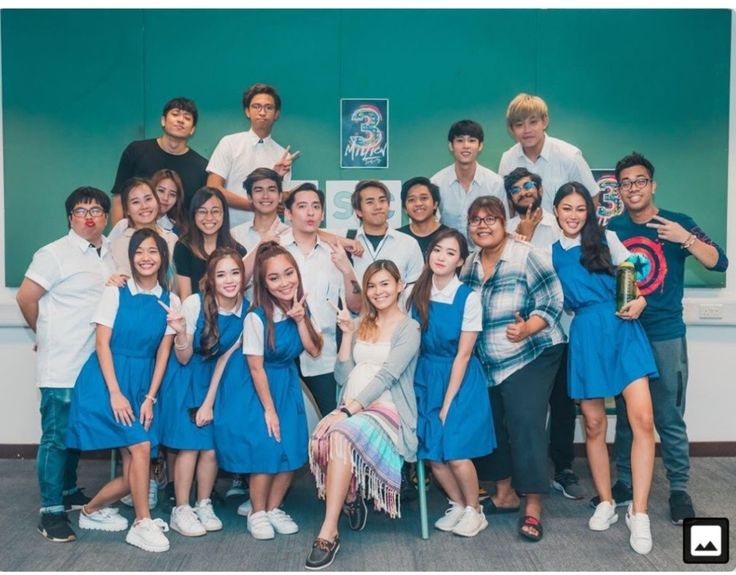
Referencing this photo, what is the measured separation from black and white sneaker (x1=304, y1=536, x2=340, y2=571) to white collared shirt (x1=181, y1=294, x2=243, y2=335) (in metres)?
1.02

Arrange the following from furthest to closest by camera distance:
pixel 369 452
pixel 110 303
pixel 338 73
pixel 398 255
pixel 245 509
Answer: pixel 338 73 < pixel 398 255 < pixel 245 509 < pixel 110 303 < pixel 369 452

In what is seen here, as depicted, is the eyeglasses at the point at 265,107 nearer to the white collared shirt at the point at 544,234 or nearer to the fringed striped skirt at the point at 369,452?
the white collared shirt at the point at 544,234

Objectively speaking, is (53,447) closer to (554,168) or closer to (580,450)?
(554,168)

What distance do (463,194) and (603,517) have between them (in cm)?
178

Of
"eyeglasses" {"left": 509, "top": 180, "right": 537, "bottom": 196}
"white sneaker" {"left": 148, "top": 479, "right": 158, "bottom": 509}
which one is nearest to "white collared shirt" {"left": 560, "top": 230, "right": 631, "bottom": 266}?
"eyeglasses" {"left": 509, "top": 180, "right": 537, "bottom": 196}

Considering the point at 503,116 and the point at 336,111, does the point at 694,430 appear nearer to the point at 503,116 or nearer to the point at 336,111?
the point at 503,116

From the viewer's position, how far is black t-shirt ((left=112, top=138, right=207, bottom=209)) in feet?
13.6

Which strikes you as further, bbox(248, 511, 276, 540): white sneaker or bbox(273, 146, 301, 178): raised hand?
bbox(273, 146, 301, 178): raised hand

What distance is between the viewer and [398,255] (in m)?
3.79

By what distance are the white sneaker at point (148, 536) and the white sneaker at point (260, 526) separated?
351 millimetres

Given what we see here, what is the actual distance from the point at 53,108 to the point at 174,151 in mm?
887

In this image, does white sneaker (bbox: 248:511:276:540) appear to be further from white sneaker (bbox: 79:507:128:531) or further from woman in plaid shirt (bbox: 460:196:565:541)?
woman in plaid shirt (bbox: 460:196:565:541)

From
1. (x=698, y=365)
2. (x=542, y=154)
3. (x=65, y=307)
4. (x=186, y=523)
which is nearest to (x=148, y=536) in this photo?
(x=186, y=523)

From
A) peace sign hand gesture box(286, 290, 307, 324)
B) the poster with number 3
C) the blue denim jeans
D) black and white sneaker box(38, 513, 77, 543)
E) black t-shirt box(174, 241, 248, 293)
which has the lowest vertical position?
black and white sneaker box(38, 513, 77, 543)
